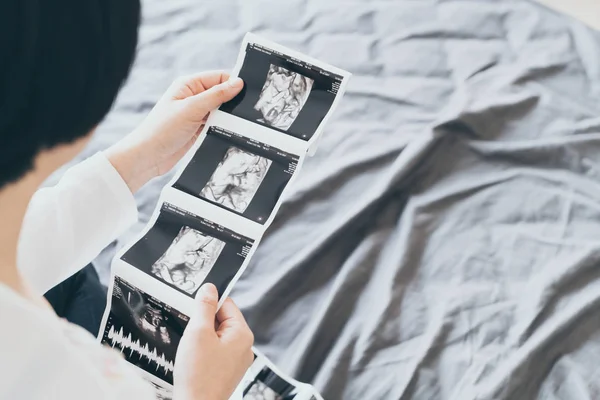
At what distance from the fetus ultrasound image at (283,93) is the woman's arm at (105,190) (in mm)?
25

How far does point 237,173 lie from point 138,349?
250 millimetres

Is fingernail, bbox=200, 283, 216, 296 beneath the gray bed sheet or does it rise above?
beneath

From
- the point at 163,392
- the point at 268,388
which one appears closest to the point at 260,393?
the point at 268,388

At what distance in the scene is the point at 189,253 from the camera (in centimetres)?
76

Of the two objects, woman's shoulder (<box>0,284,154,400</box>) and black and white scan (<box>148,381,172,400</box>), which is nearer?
woman's shoulder (<box>0,284,154,400</box>)

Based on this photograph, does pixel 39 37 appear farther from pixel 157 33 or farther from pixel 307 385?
pixel 157 33

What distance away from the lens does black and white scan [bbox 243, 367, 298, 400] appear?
774 millimetres

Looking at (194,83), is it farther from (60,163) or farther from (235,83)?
(60,163)

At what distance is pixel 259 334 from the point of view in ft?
2.73

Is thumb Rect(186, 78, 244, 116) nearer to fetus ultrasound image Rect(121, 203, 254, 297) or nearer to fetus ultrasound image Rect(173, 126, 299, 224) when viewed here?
fetus ultrasound image Rect(173, 126, 299, 224)

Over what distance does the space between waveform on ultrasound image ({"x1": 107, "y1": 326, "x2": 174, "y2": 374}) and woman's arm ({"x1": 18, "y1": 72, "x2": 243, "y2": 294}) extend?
0.09 m

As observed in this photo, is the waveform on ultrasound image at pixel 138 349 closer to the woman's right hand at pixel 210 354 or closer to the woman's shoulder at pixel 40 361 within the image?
the woman's right hand at pixel 210 354

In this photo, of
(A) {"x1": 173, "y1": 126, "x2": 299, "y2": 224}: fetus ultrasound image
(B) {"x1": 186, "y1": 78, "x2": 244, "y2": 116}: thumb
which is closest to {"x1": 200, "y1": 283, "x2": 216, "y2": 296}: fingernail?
(A) {"x1": 173, "y1": 126, "x2": 299, "y2": 224}: fetus ultrasound image

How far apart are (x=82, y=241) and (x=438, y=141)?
0.54m
